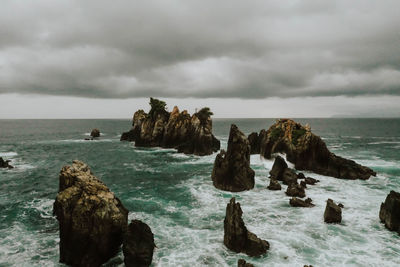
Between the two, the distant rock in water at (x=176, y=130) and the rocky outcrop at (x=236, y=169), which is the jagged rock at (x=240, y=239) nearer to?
the rocky outcrop at (x=236, y=169)

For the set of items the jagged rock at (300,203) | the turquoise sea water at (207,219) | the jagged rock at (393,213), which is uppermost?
the jagged rock at (393,213)

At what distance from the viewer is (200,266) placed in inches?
766

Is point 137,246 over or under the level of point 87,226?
under

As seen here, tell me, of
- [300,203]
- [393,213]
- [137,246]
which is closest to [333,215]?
[300,203]

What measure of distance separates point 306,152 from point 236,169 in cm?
2033

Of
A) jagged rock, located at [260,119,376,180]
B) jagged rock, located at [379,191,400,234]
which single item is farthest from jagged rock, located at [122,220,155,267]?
jagged rock, located at [260,119,376,180]

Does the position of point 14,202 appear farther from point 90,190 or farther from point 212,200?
point 212,200

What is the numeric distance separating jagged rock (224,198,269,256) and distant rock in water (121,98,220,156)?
51.0 m

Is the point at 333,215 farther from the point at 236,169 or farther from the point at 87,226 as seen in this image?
the point at 87,226

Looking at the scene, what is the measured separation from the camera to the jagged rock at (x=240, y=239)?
69.4 feet

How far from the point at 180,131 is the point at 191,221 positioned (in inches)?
2321

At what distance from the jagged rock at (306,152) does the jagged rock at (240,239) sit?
31405mm

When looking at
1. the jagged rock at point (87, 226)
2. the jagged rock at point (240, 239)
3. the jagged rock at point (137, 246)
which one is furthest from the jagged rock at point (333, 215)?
the jagged rock at point (87, 226)

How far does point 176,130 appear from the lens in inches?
3396
